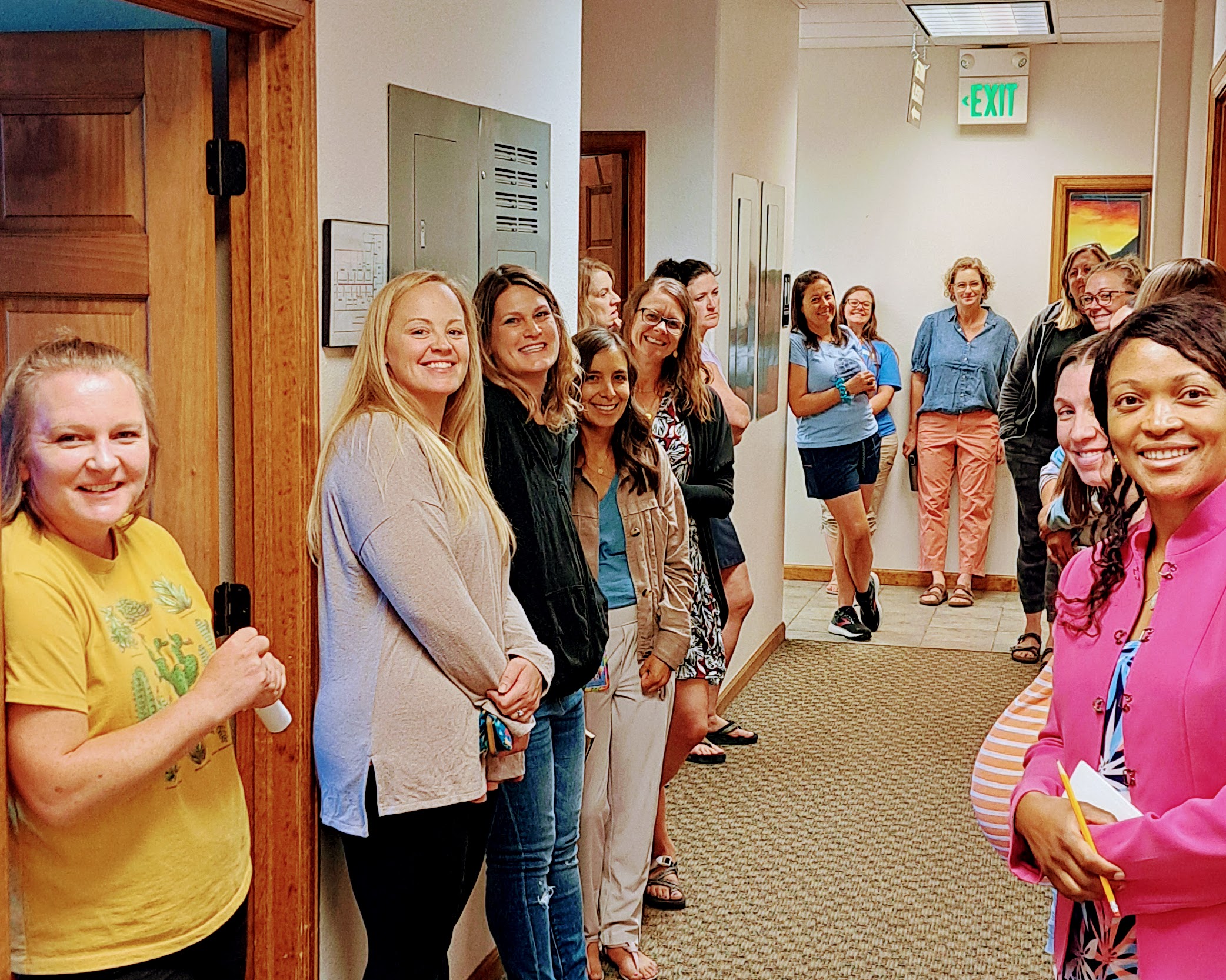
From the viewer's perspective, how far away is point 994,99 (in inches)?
302

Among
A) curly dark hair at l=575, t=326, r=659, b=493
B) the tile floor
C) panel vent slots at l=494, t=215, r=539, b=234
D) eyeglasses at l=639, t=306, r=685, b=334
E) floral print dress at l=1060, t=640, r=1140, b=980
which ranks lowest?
the tile floor

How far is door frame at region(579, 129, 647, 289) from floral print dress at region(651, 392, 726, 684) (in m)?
1.44

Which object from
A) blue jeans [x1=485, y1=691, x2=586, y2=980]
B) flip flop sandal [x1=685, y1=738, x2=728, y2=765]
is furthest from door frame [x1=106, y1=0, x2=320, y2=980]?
flip flop sandal [x1=685, y1=738, x2=728, y2=765]

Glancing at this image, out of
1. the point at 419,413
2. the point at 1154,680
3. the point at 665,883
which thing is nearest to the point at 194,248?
the point at 419,413

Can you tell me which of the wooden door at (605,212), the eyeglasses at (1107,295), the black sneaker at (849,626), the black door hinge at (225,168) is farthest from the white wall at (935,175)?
the black door hinge at (225,168)

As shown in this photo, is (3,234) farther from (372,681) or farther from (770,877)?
(770,877)

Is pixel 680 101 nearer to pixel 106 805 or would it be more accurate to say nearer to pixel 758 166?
pixel 758 166

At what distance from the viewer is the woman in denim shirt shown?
7.58m

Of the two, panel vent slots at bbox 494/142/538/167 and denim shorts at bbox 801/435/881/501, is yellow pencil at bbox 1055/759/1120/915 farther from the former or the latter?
denim shorts at bbox 801/435/881/501

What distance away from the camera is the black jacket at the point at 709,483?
382 cm

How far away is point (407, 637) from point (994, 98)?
6278 mm

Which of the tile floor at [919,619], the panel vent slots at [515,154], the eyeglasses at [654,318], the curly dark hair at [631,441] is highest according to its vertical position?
the panel vent slots at [515,154]

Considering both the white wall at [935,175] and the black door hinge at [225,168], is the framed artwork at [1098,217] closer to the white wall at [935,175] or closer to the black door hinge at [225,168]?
the white wall at [935,175]

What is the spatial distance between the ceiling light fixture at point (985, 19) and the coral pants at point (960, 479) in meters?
1.99
